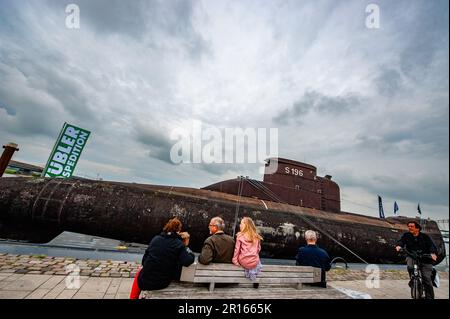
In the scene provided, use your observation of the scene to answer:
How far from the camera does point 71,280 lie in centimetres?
440

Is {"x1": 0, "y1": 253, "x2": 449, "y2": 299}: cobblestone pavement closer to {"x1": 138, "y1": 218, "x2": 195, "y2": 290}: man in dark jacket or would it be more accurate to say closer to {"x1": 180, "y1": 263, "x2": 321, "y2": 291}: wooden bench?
{"x1": 138, "y1": 218, "x2": 195, "y2": 290}: man in dark jacket

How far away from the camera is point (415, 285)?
16.4 ft

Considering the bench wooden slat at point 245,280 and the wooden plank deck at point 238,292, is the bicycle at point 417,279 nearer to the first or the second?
the wooden plank deck at point 238,292

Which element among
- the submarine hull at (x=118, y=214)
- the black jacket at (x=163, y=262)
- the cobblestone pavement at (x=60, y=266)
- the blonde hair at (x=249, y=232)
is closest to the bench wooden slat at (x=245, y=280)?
the black jacket at (x=163, y=262)

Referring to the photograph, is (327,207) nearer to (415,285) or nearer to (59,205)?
(415,285)

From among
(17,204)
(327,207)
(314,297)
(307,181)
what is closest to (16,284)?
(17,204)

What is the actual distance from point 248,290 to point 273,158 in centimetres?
1287

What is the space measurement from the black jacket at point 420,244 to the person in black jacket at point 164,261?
17.4 feet

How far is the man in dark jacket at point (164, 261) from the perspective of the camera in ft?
9.32

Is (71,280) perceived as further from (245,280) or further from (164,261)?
(245,280)

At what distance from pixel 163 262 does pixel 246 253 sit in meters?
1.21

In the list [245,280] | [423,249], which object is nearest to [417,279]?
[423,249]

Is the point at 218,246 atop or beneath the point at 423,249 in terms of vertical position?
beneath
